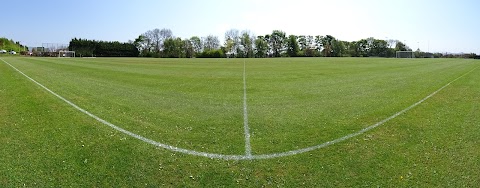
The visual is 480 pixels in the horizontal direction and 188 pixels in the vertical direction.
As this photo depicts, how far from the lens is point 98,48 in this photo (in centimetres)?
10712

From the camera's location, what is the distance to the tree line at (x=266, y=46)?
119m

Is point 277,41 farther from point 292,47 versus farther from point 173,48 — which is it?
point 173,48

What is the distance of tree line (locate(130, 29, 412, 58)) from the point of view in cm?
11878

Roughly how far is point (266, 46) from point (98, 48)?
211 ft

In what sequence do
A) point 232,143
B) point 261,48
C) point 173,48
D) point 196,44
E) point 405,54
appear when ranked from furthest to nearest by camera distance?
1. point 196,44
2. point 261,48
3. point 405,54
4. point 173,48
5. point 232,143

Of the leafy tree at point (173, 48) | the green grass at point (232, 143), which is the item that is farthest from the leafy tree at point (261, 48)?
the green grass at point (232, 143)

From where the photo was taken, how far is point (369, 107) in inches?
404

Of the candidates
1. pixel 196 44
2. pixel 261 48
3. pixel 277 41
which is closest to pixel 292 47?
pixel 277 41

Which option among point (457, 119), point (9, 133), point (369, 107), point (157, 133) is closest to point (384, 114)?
point (369, 107)

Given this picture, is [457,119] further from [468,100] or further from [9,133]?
[9,133]

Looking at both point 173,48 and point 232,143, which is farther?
point 173,48

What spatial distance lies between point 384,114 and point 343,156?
421 cm

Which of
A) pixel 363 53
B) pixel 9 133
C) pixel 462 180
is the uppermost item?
pixel 363 53

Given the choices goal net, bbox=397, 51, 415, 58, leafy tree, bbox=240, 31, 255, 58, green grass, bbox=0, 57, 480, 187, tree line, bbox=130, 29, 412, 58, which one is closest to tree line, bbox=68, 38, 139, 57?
tree line, bbox=130, 29, 412, 58
